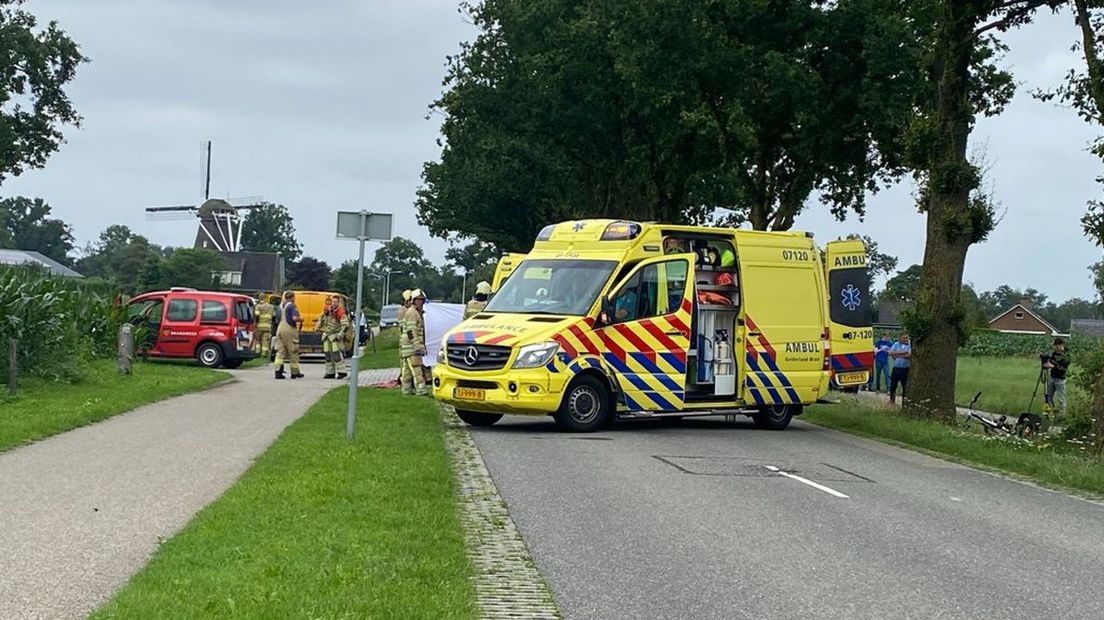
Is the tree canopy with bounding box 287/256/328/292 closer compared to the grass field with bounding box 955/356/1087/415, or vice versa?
the grass field with bounding box 955/356/1087/415

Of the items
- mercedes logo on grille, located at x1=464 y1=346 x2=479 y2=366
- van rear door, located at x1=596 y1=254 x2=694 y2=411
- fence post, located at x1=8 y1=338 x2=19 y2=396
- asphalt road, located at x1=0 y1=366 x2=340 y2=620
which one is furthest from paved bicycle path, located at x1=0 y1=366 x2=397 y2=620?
van rear door, located at x1=596 y1=254 x2=694 y2=411

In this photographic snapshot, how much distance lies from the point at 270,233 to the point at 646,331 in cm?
14950

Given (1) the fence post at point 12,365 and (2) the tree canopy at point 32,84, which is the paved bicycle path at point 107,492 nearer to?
(1) the fence post at point 12,365

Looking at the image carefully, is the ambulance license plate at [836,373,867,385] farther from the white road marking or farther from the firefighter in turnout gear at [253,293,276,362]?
the firefighter in turnout gear at [253,293,276,362]

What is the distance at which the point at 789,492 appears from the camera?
12.2m

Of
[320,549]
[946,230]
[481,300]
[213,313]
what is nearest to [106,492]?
[320,549]

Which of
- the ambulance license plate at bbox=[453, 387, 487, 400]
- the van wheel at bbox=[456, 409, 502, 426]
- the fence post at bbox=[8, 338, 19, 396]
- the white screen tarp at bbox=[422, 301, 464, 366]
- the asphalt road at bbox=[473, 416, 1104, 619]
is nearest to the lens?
the asphalt road at bbox=[473, 416, 1104, 619]

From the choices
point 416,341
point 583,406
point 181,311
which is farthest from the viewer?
point 181,311

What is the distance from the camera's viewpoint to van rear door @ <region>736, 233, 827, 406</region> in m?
19.5

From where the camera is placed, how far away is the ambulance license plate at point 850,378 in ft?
81.0

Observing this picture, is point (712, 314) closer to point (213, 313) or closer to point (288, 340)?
point (288, 340)

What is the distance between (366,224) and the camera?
1463 cm

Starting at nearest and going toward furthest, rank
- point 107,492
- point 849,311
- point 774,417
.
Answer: point 107,492 → point 774,417 → point 849,311

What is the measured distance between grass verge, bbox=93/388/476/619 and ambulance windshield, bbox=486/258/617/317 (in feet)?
17.7
